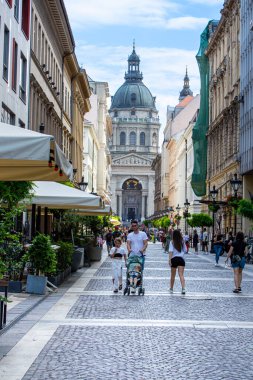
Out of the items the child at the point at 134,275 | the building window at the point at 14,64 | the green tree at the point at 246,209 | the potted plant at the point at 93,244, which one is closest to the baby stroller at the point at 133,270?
the child at the point at 134,275

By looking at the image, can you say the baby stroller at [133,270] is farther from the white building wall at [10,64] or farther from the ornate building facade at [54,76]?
the ornate building facade at [54,76]

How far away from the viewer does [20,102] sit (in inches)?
1288

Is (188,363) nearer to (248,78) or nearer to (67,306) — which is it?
(67,306)

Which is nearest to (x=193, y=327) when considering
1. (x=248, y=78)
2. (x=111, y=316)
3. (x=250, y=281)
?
(x=111, y=316)

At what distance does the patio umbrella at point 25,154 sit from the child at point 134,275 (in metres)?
7.90

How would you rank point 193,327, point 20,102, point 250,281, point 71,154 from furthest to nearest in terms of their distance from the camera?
point 71,154, point 20,102, point 250,281, point 193,327

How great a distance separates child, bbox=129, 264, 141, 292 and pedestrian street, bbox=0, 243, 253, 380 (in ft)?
0.95

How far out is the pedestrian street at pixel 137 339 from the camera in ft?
30.1

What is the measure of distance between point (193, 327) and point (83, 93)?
6027 cm

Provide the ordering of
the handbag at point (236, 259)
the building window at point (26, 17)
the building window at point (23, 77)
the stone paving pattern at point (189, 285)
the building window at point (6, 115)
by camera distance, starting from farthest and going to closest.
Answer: the building window at point (26, 17), the building window at point (23, 77), the building window at point (6, 115), the stone paving pattern at point (189, 285), the handbag at point (236, 259)

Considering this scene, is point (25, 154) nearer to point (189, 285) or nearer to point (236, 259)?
point (236, 259)

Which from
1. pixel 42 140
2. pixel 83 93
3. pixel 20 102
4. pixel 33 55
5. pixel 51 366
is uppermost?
pixel 83 93

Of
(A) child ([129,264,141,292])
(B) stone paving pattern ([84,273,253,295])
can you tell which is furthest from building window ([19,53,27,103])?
(A) child ([129,264,141,292])

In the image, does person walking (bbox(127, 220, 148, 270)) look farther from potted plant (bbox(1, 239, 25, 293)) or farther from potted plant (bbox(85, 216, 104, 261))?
potted plant (bbox(85, 216, 104, 261))
